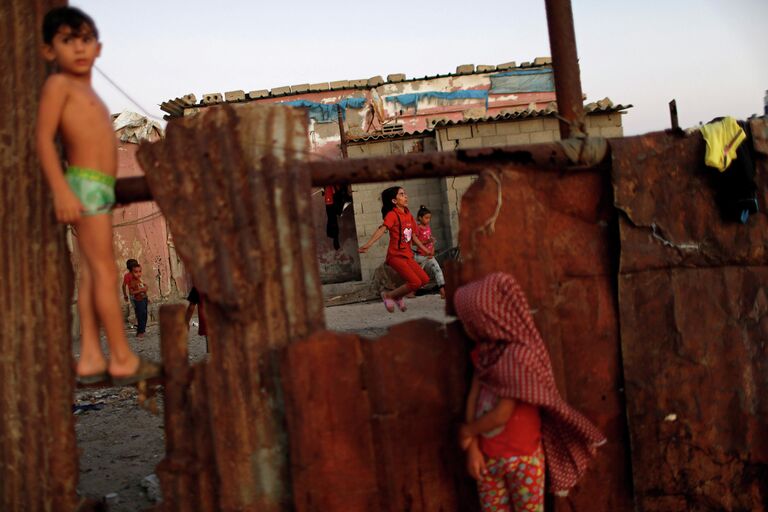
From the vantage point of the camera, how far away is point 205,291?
203 centimetres

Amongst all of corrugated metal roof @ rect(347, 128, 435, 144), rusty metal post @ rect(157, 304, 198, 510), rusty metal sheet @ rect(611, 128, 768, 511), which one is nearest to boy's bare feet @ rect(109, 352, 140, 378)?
rusty metal post @ rect(157, 304, 198, 510)

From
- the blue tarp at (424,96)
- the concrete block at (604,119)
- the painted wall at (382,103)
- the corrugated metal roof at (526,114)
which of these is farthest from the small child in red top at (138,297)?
the blue tarp at (424,96)

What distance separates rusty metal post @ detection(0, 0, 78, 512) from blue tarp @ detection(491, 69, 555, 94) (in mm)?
16424

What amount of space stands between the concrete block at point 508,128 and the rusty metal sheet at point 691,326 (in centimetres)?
1076

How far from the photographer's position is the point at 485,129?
12.7 meters

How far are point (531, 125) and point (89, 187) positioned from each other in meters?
12.0

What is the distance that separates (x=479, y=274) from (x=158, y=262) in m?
12.6

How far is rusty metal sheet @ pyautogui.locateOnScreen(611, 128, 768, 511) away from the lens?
227cm

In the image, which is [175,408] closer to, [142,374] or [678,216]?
[142,374]

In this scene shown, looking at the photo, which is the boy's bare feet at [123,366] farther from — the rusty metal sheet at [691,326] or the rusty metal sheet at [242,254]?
the rusty metal sheet at [691,326]

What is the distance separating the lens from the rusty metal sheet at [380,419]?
204cm

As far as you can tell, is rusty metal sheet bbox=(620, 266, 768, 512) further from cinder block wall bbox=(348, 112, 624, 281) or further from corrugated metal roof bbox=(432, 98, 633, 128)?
corrugated metal roof bbox=(432, 98, 633, 128)

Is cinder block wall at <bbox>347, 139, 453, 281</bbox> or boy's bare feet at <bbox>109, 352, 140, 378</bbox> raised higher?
cinder block wall at <bbox>347, 139, 453, 281</bbox>

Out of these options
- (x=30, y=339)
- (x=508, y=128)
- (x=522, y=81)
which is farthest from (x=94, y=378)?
(x=522, y=81)
